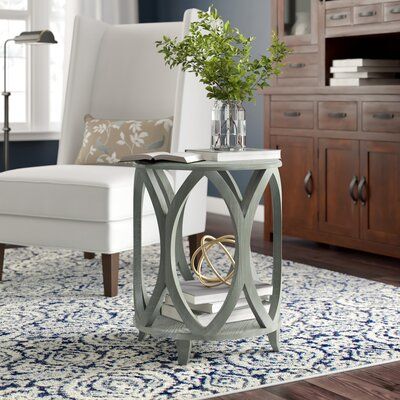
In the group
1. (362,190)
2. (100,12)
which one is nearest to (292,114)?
(362,190)

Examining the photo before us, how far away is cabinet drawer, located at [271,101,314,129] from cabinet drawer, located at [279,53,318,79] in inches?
5.3

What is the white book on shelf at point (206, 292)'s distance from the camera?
246 centimetres

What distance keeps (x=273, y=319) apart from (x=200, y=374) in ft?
1.01

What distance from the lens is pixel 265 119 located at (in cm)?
458

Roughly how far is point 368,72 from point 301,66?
0.42 metres

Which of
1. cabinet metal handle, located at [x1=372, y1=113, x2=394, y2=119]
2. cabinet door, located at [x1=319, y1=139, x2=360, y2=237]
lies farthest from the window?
cabinet metal handle, located at [x1=372, y1=113, x2=394, y2=119]

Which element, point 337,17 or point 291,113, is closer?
point 337,17

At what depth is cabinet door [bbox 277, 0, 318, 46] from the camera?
4.27 meters

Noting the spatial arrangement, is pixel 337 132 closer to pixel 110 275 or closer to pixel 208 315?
pixel 110 275

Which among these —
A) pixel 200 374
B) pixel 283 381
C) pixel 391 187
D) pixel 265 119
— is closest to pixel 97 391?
pixel 200 374

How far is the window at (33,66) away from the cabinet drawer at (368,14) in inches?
92.1

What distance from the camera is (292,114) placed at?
173 inches

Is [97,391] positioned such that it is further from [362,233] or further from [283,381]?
[362,233]

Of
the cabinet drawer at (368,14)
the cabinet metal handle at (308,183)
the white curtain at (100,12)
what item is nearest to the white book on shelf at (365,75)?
the cabinet drawer at (368,14)
